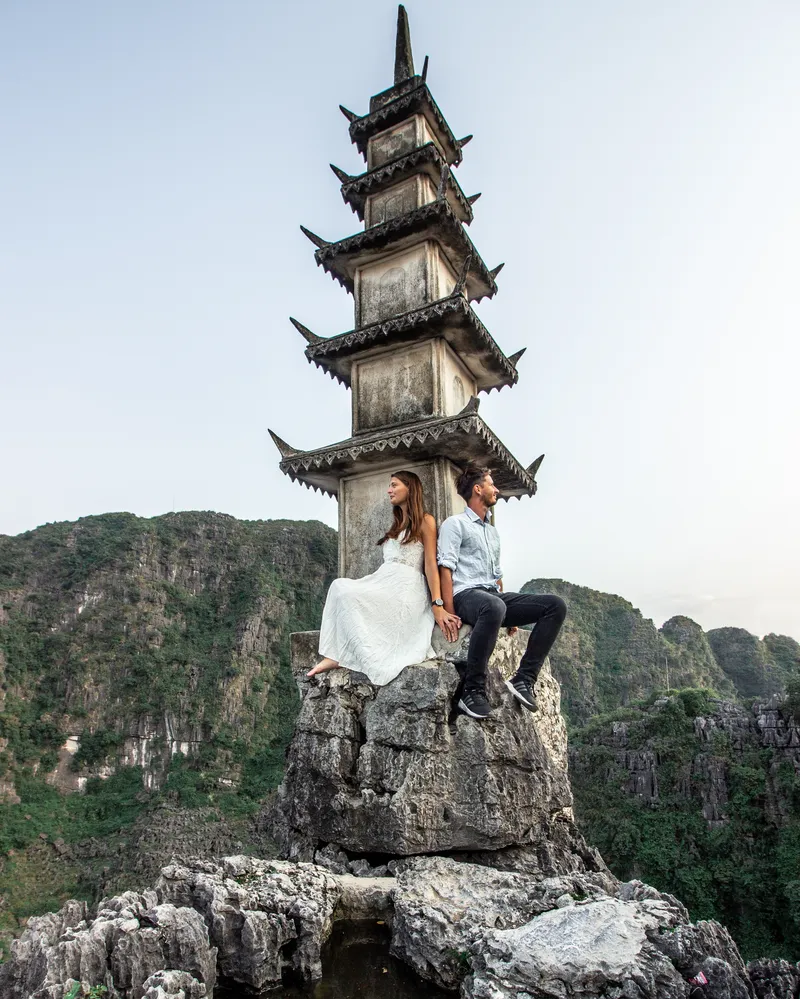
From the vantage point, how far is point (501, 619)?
552 cm

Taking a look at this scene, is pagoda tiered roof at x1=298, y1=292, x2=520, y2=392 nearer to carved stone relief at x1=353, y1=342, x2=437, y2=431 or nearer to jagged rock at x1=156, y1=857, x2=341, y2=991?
carved stone relief at x1=353, y1=342, x2=437, y2=431

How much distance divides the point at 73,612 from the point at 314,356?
73853 mm

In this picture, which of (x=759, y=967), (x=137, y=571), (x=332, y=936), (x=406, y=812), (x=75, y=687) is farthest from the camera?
(x=137, y=571)

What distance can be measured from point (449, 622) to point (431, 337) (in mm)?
4614

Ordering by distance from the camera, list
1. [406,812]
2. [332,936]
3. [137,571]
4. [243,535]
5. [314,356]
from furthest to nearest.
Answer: [243,535] → [137,571] → [314,356] → [406,812] → [332,936]

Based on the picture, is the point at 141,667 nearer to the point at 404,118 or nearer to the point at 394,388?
the point at 394,388

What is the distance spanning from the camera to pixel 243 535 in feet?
291

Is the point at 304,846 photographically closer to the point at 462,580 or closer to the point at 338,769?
the point at 338,769

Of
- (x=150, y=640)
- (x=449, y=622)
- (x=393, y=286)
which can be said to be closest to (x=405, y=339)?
(x=393, y=286)

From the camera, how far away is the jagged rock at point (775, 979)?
10.9 feet

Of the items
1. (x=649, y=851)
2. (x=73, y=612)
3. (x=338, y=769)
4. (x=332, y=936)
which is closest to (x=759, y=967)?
(x=332, y=936)

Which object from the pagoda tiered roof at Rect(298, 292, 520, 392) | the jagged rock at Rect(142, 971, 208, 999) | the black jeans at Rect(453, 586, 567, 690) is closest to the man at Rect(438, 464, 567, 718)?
the black jeans at Rect(453, 586, 567, 690)

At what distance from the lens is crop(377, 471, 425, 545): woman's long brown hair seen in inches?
255

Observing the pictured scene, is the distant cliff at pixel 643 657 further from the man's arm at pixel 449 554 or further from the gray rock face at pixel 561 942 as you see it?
the gray rock face at pixel 561 942
